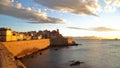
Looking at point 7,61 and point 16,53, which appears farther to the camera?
point 16,53

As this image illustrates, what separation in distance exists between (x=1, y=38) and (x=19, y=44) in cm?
727

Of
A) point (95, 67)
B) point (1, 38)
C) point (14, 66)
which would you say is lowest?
point (95, 67)

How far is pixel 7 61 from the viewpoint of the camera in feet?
70.3

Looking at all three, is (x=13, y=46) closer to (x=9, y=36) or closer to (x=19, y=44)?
(x=19, y=44)

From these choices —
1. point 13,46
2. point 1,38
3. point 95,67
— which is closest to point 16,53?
point 13,46

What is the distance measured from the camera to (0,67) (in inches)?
757

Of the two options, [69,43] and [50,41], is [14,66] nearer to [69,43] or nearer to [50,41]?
[50,41]

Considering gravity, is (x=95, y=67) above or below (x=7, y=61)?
below

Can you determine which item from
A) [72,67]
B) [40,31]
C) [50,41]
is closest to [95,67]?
[72,67]

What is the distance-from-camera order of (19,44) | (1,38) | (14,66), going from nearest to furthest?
(14,66), (19,44), (1,38)

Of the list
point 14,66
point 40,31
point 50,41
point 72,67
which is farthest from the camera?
point 40,31

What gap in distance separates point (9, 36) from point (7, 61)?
32649mm

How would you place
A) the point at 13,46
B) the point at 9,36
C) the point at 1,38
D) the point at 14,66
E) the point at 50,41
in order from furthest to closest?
the point at 50,41, the point at 9,36, the point at 1,38, the point at 13,46, the point at 14,66

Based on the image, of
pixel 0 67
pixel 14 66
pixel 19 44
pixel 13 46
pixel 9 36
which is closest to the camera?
pixel 0 67
